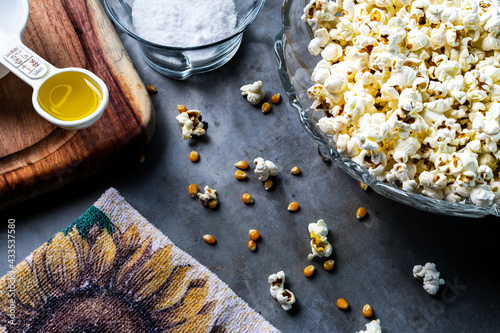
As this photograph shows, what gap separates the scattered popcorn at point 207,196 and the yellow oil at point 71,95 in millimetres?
369

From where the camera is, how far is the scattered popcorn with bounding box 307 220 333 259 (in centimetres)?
131

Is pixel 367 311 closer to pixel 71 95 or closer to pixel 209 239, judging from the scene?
pixel 209 239

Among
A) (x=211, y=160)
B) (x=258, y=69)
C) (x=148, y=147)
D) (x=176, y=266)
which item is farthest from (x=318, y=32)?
(x=176, y=266)

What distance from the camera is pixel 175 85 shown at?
4.82 ft

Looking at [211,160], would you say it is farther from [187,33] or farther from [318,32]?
[318,32]

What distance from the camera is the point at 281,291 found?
129 centimetres

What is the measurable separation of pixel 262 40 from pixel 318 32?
1.33ft

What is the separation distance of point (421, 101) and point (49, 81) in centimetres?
92

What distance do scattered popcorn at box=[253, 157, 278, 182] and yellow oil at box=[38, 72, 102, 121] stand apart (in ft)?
1.50

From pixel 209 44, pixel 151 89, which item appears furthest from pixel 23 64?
pixel 209 44

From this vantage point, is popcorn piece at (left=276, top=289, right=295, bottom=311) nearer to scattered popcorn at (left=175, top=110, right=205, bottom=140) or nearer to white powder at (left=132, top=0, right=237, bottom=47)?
scattered popcorn at (left=175, top=110, right=205, bottom=140)

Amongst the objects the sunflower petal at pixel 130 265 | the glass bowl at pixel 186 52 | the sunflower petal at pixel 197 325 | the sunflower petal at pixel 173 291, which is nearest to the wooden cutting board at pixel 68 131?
the glass bowl at pixel 186 52

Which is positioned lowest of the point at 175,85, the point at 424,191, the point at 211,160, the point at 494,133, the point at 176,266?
the point at 176,266

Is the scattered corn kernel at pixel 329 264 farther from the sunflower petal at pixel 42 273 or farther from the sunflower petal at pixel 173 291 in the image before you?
the sunflower petal at pixel 42 273
